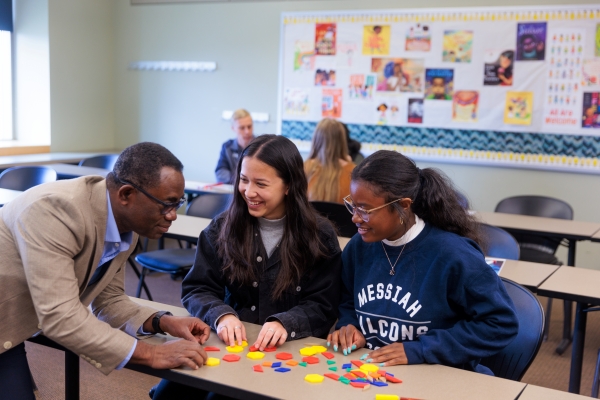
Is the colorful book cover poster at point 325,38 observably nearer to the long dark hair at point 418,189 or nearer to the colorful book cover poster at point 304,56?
the colorful book cover poster at point 304,56

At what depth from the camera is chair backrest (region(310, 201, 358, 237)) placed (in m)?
3.73

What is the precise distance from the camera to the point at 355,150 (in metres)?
5.50

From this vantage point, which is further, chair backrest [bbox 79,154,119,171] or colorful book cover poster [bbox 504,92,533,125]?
chair backrest [bbox 79,154,119,171]

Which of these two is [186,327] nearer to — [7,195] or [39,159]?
[7,195]

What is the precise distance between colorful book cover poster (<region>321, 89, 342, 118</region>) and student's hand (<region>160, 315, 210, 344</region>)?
4.54 m

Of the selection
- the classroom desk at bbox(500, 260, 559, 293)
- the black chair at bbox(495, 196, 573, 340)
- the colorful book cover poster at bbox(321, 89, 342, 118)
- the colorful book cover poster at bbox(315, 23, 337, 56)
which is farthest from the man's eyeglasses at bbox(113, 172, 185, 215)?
the colorful book cover poster at bbox(315, 23, 337, 56)

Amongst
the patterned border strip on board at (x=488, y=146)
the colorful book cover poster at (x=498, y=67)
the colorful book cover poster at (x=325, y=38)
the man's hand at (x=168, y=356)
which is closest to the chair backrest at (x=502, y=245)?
the man's hand at (x=168, y=356)

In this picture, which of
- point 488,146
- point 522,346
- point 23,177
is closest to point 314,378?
point 522,346

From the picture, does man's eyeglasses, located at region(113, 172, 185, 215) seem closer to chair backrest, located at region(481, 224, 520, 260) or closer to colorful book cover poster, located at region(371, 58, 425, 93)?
chair backrest, located at region(481, 224, 520, 260)

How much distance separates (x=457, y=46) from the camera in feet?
18.6

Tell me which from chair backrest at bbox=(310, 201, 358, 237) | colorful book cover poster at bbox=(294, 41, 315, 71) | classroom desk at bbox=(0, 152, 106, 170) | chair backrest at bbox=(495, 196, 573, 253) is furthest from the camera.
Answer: colorful book cover poster at bbox=(294, 41, 315, 71)

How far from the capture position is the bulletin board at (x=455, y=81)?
17.3ft

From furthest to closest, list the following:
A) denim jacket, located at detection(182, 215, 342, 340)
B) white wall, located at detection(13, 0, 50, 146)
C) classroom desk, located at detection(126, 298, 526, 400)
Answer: white wall, located at detection(13, 0, 50, 146), denim jacket, located at detection(182, 215, 342, 340), classroom desk, located at detection(126, 298, 526, 400)

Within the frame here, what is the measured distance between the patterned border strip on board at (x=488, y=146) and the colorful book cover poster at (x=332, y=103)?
19 cm
